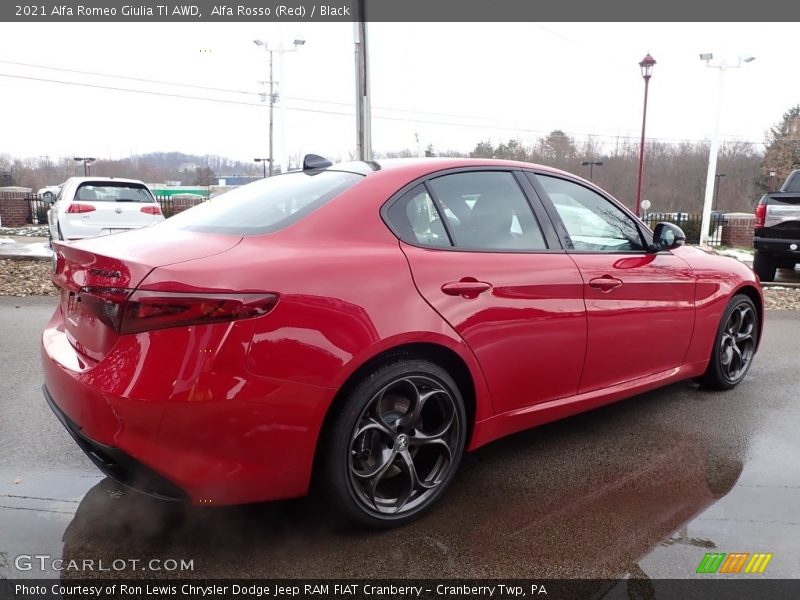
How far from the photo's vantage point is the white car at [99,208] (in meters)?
10.6

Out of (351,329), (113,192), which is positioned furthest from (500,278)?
(113,192)

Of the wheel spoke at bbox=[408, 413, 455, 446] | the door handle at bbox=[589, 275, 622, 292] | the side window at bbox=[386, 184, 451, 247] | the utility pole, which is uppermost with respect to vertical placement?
the utility pole

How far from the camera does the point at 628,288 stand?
10.3 ft

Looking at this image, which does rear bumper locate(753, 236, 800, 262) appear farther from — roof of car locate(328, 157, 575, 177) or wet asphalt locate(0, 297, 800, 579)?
roof of car locate(328, 157, 575, 177)

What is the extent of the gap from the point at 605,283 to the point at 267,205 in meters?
1.71

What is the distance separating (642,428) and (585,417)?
332 mm

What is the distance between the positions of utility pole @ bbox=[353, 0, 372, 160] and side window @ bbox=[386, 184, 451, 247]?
9960mm

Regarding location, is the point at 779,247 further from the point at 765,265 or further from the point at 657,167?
the point at 657,167

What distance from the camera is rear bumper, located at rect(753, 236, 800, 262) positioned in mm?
9092

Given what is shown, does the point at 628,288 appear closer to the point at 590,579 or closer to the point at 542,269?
the point at 542,269

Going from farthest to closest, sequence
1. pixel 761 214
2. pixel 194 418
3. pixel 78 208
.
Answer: pixel 78 208, pixel 761 214, pixel 194 418

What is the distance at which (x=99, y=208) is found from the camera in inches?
422

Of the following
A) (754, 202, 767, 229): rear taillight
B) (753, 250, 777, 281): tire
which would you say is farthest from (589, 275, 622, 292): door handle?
(753, 250, 777, 281): tire

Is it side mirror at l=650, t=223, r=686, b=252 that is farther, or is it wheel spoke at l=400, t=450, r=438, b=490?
side mirror at l=650, t=223, r=686, b=252
